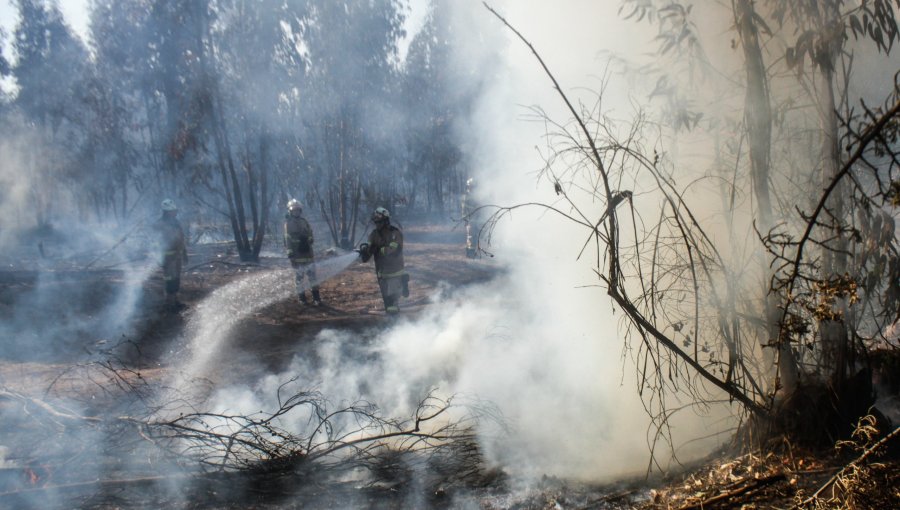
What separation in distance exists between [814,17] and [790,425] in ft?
9.43

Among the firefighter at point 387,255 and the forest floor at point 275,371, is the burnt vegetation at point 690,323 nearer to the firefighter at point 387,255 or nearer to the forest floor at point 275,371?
the forest floor at point 275,371

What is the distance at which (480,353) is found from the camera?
21.0 ft

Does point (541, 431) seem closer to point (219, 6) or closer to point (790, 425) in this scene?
point (790, 425)

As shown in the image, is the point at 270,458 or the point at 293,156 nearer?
the point at 270,458

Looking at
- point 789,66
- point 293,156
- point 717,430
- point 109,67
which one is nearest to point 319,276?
point 293,156

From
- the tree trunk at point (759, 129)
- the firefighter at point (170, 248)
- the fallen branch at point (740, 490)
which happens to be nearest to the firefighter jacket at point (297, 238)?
the firefighter at point (170, 248)

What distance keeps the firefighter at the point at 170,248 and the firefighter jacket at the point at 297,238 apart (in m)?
1.84

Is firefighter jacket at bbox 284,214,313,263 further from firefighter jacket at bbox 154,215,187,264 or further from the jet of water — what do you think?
firefighter jacket at bbox 154,215,187,264

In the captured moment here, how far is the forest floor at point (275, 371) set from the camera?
3422 mm

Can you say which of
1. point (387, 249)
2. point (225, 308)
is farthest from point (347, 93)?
point (387, 249)

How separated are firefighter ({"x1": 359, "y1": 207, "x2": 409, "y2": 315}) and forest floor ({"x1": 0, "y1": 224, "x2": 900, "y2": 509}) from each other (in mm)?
585

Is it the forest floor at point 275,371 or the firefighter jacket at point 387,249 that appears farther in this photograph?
the firefighter jacket at point 387,249

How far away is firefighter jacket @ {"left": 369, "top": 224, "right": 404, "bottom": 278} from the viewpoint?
341 inches

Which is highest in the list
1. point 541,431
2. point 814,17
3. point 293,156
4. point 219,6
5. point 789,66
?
point 219,6
